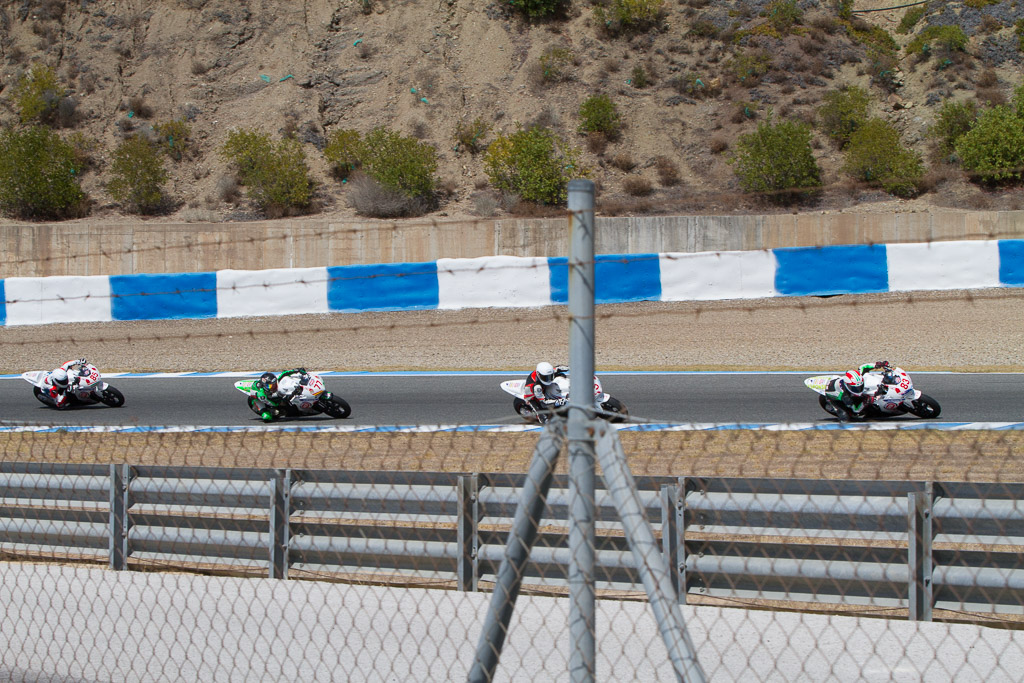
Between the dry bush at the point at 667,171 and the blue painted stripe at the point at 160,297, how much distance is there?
11617 mm

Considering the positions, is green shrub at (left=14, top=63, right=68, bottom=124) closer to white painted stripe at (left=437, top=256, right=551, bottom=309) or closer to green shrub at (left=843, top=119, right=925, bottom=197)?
white painted stripe at (left=437, top=256, right=551, bottom=309)

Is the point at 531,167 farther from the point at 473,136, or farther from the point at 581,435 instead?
the point at 581,435

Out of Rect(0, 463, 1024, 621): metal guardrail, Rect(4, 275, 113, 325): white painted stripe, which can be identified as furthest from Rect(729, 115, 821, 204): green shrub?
Rect(0, 463, 1024, 621): metal guardrail

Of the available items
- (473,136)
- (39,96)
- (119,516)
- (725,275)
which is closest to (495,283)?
(725,275)

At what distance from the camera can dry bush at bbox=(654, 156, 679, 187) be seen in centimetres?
2411

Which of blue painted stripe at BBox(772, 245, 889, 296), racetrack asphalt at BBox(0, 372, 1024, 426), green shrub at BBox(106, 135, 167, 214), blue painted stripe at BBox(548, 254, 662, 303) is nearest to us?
racetrack asphalt at BBox(0, 372, 1024, 426)

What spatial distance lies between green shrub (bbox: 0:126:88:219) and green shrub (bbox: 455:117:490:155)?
9.62m

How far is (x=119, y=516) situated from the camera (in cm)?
557

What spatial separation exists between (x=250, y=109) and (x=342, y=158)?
4.32m

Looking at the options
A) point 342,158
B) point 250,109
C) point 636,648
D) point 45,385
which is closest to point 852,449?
point 636,648

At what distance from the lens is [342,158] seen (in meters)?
24.8

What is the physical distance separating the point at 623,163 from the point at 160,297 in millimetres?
12219

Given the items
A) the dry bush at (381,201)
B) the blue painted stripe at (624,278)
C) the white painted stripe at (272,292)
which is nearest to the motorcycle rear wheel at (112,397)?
the white painted stripe at (272,292)

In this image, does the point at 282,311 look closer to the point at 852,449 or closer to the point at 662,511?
the point at 852,449
